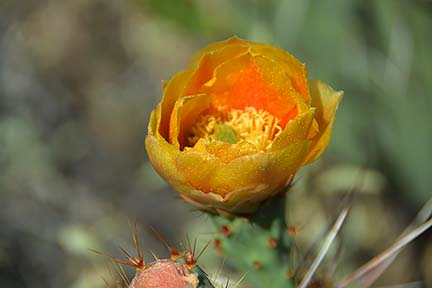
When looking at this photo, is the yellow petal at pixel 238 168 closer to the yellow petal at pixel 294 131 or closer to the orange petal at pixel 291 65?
the yellow petal at pixel 294 131

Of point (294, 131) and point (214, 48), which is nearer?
point (294, 131)

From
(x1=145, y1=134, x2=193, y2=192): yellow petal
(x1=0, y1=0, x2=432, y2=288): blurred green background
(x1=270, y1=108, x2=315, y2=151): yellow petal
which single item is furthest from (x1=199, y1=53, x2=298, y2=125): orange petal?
(x1=0, y1=0, x2=432, y2=288): blurred green background

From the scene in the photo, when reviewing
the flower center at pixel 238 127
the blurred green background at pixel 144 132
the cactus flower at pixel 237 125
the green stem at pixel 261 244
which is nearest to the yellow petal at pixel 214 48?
the cactus flower at pixel 237 125

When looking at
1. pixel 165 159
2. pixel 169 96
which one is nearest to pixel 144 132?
pixel 169 96

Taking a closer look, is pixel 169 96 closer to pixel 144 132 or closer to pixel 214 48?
pixel 214 48

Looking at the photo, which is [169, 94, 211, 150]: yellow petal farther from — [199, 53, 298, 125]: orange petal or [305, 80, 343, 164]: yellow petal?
[305, 80, 343, 164]: yellow petal

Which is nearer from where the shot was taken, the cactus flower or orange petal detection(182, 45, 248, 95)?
the cactus flower

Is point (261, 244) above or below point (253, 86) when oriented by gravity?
below
